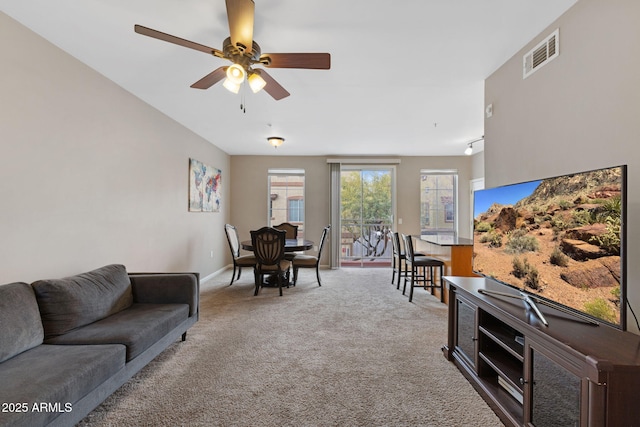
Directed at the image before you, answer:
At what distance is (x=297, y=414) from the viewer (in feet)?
5.71

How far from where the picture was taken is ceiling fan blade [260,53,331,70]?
1.88 m

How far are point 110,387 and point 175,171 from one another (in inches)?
115

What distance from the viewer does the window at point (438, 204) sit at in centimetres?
640

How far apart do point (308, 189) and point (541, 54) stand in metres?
4.78

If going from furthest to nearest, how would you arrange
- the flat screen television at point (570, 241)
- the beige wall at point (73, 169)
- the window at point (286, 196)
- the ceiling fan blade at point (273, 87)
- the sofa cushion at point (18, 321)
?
the window at point (286, 196) < the ceiling fan blade at point (273, 87) < the beige wall at point (73, 169) < the sofa cushion at point (18, 321) < the flat screen television at point (570, 241)

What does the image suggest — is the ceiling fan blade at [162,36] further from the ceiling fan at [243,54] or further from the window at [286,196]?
the window at [286,196]

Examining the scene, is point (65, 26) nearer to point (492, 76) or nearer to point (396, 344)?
point (492, 76)

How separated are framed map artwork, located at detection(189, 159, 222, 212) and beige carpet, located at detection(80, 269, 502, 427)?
5.98 feet

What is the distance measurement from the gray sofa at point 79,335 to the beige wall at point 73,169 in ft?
A: 1.01

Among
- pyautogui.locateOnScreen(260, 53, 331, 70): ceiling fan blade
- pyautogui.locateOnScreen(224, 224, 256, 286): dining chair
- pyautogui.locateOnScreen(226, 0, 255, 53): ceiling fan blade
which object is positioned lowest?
pyautogui.locateOnScreen(224, 224, 256, 286): dining chair

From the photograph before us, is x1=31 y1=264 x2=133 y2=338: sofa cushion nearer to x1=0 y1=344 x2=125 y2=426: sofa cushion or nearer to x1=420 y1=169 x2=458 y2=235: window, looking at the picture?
x1=0 y1=344 x2=125 y2=426: sofa cushion

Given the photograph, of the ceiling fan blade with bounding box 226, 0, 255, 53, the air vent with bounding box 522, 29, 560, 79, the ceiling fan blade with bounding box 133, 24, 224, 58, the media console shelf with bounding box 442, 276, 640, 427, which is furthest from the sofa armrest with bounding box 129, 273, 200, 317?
the air vent with bounding box 522, 29, 560, 79

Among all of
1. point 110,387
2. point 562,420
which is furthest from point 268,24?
point 562,420

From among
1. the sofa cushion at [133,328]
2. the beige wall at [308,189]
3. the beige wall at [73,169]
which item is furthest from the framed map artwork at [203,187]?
the sofa cushion at [133,328]
